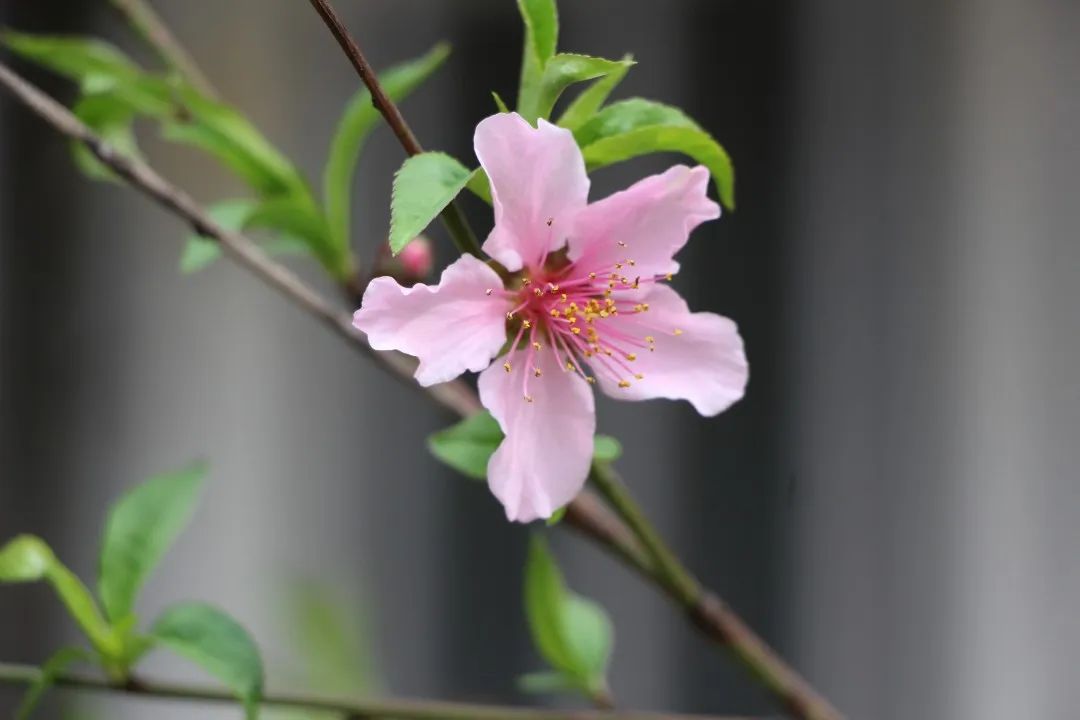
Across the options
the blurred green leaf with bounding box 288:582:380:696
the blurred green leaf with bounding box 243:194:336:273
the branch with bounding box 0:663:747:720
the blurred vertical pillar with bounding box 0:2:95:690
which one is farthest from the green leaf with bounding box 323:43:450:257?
the blurred vertical pillar with bounding box 0:2:95:690

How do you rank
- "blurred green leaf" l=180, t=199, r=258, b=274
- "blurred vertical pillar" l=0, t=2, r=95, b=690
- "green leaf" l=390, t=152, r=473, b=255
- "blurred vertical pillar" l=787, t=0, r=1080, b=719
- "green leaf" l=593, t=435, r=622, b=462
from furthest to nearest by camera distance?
"blurred vertical pillar" l=0, t=2, r=95, b=690
"blurred vertical pillar" l=787, t=0, r=1080, b=719
"blurred green leaf" l=180, t=199, r=258, b=274
"green leaf" l=593, t=435, r=622, b=462
"green leaf" l=390, t=152, r=473, b=255

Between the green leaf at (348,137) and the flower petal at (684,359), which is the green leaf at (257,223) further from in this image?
the flower petal at (684,359)

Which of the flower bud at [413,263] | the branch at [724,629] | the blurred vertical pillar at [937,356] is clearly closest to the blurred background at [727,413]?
the blurred vertical pillar at [937,356]

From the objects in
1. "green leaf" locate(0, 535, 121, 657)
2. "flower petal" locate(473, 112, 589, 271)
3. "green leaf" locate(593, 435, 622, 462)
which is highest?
"flower petal" locate(473, 112, 589, 271)

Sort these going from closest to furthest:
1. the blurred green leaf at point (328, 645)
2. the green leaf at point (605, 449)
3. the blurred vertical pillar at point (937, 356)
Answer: the green leaf at point (605, 449) → the blurred green leaf at point (328, 645) → the blurred vertical pillar at point (937, 356)

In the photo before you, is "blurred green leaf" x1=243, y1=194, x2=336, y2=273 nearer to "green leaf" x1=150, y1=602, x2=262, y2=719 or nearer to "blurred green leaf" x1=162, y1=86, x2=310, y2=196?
"blurred green leaf" x1=162, y1=86, x2=310, y2=196

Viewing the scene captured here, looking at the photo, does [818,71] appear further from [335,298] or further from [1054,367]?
[335,298]

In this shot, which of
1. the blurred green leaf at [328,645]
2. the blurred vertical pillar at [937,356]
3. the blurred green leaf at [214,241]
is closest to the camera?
the blurred green leaf at [214,241]
